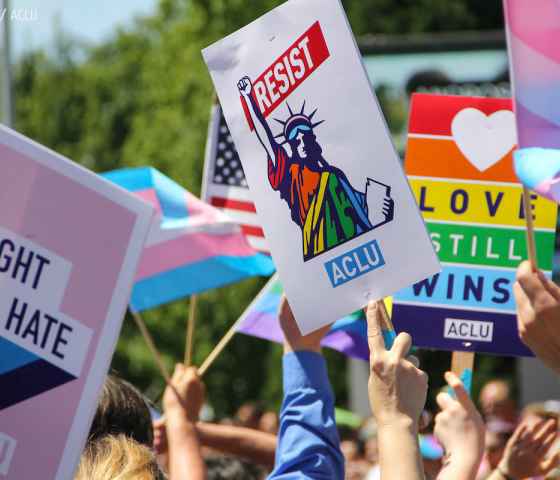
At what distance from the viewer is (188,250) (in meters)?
5.38

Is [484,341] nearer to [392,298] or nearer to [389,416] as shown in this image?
[392,298]

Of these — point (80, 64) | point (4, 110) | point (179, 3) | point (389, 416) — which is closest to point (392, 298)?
point (389, 416)

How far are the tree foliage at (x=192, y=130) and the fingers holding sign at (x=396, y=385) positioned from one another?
1362cm

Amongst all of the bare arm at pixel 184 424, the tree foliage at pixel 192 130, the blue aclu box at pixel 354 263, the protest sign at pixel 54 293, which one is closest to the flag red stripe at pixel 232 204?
the bare arm at pixel 184 424

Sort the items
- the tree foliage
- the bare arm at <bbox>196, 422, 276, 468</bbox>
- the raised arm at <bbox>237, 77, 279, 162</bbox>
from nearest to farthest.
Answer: the raised arm at <bbox>237, 77, 279, 162</bbox> → the bare arm at <bbox>196, 422, 276, 468</bbox> → the tree foliage

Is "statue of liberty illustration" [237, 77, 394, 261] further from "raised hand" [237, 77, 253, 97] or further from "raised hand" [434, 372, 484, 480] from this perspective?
"raised hand" [434, 372, 484, 480]

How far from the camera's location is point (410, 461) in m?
2.40

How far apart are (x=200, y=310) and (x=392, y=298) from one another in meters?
14.3

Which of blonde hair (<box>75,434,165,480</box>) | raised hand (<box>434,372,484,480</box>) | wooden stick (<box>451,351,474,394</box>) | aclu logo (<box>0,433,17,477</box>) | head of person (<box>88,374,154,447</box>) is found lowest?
aclu logo (<box>0,433,17,477</box>)

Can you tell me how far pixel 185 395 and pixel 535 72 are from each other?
1784mm

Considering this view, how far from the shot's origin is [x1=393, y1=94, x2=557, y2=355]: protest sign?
12.2 feet

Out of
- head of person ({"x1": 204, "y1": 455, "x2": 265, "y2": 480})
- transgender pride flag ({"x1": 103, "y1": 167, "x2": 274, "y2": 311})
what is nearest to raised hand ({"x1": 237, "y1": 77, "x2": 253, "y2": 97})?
head of person ({"x1": 204, "y1": 455, "x2": 265, "y2": 480})

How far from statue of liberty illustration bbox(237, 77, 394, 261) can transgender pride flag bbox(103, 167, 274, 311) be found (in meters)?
2.17

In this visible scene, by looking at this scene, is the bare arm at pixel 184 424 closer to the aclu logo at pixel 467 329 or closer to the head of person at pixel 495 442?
the aclu logo at pixel 467 329
